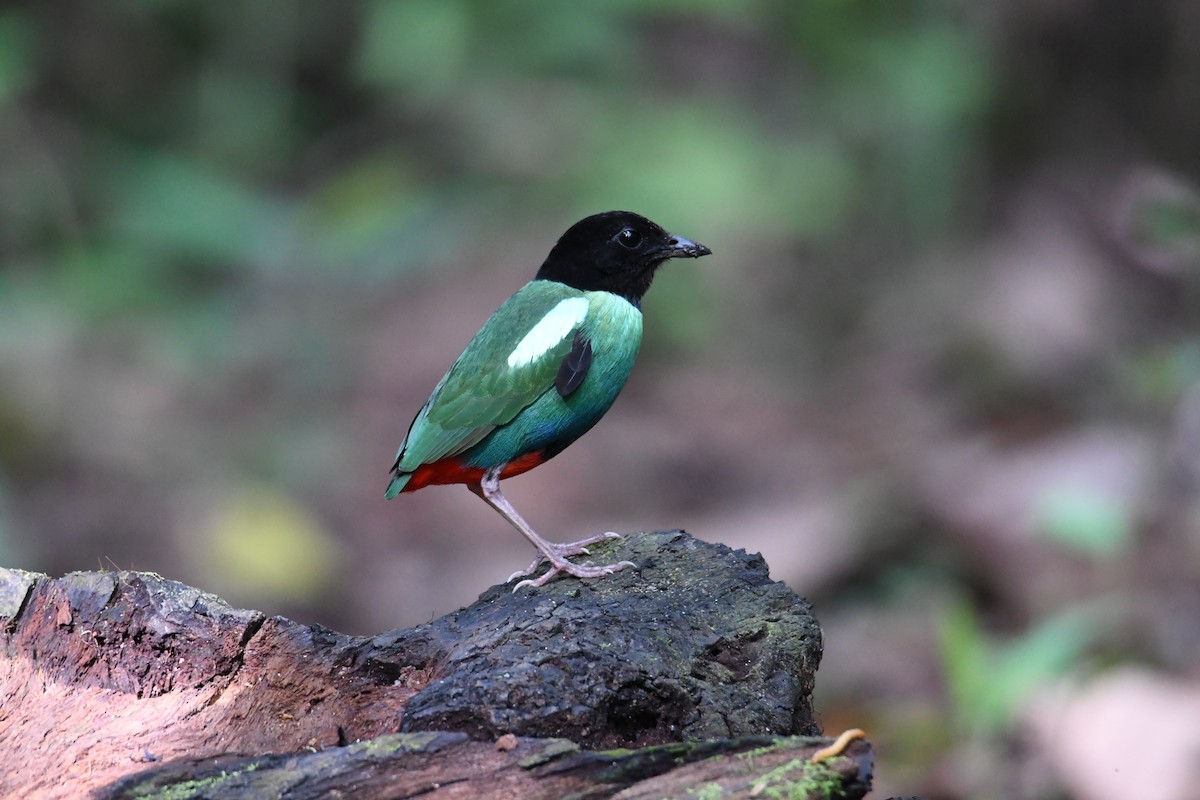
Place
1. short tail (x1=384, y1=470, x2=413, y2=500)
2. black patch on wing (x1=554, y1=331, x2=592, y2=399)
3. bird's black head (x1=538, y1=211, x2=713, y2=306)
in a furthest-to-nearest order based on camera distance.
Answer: bird's black head (x1=538, y1=211, x2=713, y2=306), short tail (x1=384, y1=470, x2=413, y2=500), black patch on wing (x1=554, y1=331, x2=592, y2=399)

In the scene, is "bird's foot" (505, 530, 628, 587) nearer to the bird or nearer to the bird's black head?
the bird

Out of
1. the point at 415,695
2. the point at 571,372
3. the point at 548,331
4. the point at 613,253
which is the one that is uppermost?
the point at 613,253

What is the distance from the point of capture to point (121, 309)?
1051cm

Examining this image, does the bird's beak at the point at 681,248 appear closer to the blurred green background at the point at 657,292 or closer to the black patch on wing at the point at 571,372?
the black patch on wing at the point at 571,372

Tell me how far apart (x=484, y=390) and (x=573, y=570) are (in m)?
0.81

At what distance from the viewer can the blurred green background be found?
27.8 ft

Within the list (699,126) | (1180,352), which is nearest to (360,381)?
(699,126)

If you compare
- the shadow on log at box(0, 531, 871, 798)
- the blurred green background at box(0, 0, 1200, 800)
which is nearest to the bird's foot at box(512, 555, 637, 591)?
the shadow on log at box(0, 531, 871, 798)

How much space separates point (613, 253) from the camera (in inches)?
200

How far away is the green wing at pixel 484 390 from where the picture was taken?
4.64m

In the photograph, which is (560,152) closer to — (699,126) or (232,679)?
(699,126)

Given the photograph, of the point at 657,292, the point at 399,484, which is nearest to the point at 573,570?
the point at 399,484

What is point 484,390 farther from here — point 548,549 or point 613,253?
point 613,253

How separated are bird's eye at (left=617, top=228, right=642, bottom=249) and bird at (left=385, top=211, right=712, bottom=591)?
205 mm
